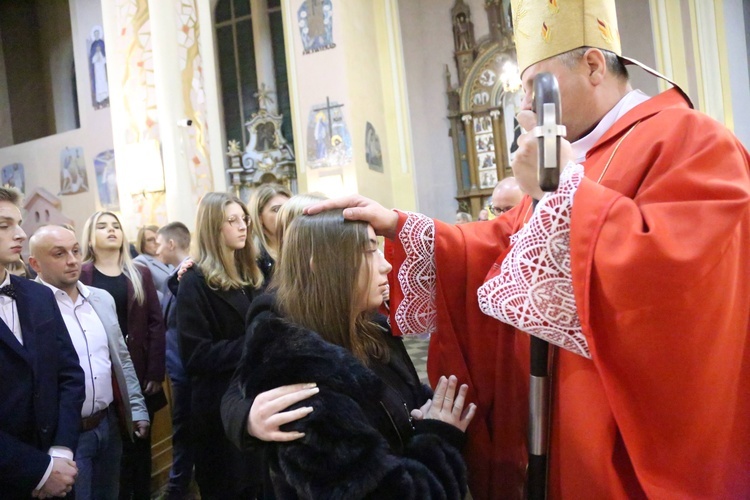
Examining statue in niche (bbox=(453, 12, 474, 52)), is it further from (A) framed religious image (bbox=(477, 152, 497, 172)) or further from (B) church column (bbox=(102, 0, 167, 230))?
(B) church column (bbox=(102, 0, 167, 230))

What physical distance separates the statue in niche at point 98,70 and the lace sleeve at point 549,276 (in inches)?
512

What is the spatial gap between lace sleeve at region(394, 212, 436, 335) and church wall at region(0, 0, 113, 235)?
12264 millimetres

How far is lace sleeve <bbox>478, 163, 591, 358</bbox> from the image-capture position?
109 centimetres

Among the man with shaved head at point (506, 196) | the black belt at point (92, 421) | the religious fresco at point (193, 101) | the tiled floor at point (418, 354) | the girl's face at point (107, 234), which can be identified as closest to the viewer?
the black belt at point (92, 421)

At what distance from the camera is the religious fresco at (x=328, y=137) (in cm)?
977

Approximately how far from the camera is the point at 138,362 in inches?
128

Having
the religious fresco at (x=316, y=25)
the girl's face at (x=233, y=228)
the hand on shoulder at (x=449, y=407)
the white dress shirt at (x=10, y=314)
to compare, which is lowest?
the hand on shoulder at (x=449, y=407)

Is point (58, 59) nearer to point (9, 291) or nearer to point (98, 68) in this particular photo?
point (98, 68)

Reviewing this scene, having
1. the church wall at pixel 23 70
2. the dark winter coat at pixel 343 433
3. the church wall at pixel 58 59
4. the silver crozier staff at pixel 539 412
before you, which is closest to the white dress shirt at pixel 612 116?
the silver crozier staff at pixel 539 412

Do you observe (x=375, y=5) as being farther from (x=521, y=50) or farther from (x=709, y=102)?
(x=521, y=50)

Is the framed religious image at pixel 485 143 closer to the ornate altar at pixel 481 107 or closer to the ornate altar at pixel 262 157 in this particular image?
the ornate altar at pixel 481 107

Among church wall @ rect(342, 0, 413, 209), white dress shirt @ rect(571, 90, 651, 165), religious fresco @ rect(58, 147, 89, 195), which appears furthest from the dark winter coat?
religious fresco @ rect(58, 147, 89, 195)

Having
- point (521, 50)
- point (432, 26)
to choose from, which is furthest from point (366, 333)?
point (432, 26)

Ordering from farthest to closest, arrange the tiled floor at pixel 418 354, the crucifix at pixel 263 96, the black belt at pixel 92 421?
the crucifix at pixel 263 96
the tiled floor at pixel 418 354
the black belt at pixel 92 421
